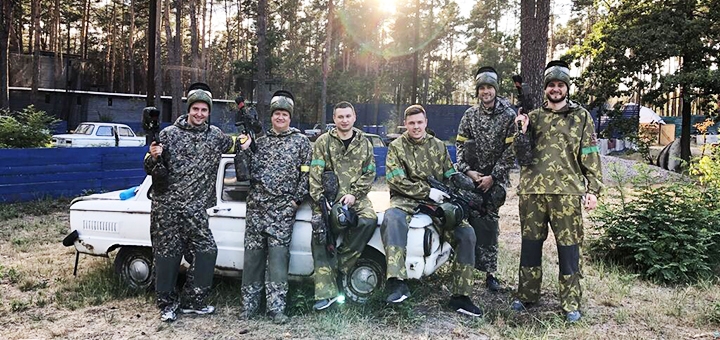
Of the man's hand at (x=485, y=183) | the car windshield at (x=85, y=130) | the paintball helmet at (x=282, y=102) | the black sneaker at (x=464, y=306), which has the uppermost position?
the car windshield at (x=85, y=130)

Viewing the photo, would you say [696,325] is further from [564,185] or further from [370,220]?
[370,220]

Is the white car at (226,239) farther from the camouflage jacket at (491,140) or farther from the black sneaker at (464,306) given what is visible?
the camouflage jacket at (491,140)

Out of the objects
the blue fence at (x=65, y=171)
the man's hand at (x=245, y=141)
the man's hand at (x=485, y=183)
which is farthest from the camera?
the blue fence at (x=65, y=171)

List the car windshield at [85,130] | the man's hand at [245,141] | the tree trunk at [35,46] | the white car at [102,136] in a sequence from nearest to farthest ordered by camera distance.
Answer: the man's hand at [245,141]
the white car at [102,136]
the car windshield at [85,130]
the tree trunk at [35,46]

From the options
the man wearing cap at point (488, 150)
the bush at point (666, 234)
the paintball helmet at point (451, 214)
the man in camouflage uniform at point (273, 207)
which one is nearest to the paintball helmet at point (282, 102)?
the man in camouflage uniform at point (273, 207)

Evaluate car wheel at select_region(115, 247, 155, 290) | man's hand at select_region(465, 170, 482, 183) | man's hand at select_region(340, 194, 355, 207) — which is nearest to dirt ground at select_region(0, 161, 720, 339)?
car wheel at select_region(115, 247, 155, 290)

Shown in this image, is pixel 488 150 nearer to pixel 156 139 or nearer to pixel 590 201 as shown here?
pixel 590 201

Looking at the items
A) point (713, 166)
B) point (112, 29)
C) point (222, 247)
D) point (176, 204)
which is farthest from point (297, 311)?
point (112, 29)

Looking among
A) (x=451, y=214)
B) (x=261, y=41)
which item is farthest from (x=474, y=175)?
(x=261, y=41)

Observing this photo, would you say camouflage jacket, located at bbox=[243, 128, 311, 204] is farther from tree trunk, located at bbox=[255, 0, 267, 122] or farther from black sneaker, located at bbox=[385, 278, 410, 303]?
tree trunk, located at bbox=[255, 0, 267, 122]

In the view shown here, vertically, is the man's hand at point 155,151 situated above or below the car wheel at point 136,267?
above

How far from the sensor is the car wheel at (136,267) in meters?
5.45

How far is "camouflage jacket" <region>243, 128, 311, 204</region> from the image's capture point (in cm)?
481

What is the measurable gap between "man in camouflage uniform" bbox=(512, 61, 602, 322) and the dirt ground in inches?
20.1
